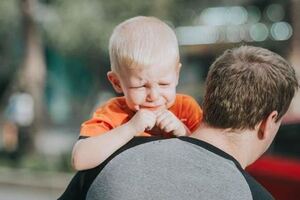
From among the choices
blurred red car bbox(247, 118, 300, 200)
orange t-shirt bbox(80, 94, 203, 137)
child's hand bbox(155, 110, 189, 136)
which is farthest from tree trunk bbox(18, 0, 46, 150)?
child's hand bbox(155, 110, 189, 136)

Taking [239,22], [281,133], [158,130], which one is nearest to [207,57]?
[239,22]

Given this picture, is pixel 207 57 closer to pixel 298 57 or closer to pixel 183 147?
pixel 298 57

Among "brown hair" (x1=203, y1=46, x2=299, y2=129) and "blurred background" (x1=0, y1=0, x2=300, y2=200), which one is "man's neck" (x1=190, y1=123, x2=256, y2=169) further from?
"blurred background" (x1=0, y1=0, x2=300, y2=200)

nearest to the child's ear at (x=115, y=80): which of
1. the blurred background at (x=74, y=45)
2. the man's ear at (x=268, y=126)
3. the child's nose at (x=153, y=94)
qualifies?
the child's nose at (x=153, y=94)

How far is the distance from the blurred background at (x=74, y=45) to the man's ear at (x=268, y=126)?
977 centimetres

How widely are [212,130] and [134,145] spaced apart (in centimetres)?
24

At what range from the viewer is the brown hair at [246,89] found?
232 centimetres

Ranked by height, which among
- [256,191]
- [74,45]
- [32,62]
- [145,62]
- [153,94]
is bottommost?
[74,45]

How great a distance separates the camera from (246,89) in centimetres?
233

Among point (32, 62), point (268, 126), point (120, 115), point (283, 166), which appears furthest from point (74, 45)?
point (268, 126)

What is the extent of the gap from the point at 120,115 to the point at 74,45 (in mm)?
16082

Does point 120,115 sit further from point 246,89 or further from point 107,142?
point 246,89

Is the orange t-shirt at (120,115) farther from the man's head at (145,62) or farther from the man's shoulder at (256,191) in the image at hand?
the man's shoulder at (256,191)

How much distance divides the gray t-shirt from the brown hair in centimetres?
11
